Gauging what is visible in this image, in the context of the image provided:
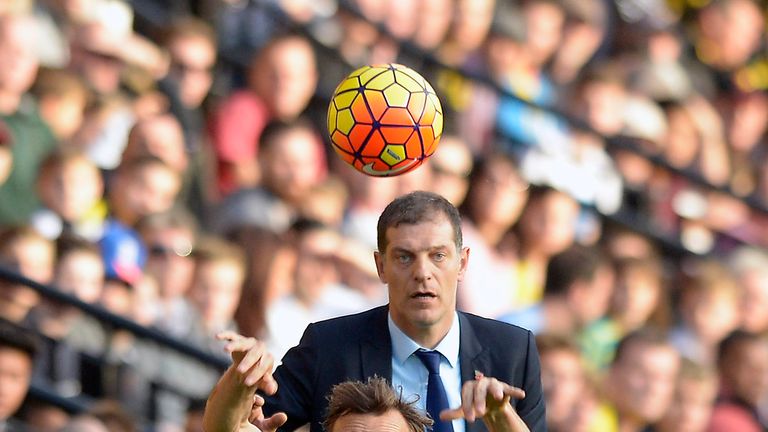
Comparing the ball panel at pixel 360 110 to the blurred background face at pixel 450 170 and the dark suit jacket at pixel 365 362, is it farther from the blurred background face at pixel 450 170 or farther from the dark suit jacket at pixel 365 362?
the blurred background face at pixel 450 170

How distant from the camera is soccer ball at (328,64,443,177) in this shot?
779 centimetres

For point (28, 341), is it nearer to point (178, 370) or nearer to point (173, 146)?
point (178, 370)

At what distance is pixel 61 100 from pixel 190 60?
4.30ft

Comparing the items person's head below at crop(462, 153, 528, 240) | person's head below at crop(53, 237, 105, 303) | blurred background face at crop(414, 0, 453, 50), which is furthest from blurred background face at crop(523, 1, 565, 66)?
person's head below at crop(53, 237, 105, 303)

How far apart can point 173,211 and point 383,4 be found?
3091 millimetres

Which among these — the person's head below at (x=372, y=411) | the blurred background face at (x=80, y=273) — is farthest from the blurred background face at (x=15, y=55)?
the person's head below at (x=372, y=411)

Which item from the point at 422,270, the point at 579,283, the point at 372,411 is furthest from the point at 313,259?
the point at 372,411

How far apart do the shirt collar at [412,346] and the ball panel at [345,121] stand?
115cm

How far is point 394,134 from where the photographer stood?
7793mm

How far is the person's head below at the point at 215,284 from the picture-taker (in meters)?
10.4

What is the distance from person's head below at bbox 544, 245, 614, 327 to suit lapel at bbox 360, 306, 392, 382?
5479mm

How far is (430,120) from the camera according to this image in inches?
311

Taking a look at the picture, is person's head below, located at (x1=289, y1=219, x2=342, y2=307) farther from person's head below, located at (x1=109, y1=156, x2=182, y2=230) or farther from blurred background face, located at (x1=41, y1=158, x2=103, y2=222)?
blurred background face, located at (x1=41, y1=158, x2=103, y2=222)

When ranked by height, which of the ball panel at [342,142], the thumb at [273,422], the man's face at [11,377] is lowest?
the thumb at [273,422]
